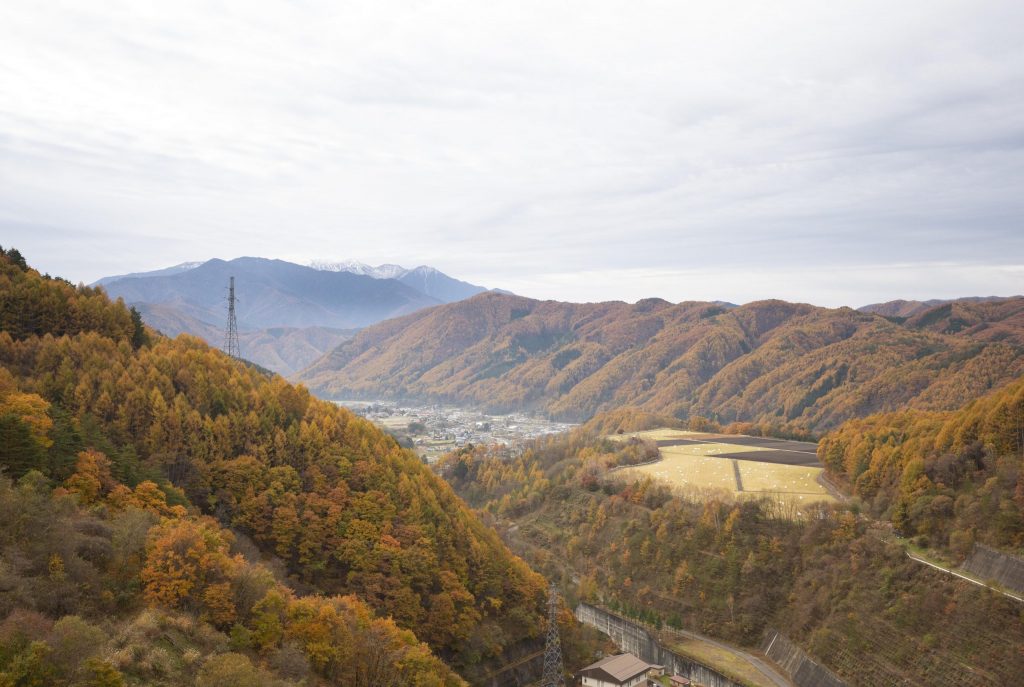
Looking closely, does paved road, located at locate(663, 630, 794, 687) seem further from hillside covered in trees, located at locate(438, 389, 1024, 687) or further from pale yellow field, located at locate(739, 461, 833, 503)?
pale yellow field, located at locate(739, 461, 833, 503)

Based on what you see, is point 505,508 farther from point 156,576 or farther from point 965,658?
point 156,576

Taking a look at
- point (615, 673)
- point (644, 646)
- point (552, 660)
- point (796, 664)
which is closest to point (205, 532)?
point (552, 660)

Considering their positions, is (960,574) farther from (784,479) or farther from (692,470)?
(692,470)

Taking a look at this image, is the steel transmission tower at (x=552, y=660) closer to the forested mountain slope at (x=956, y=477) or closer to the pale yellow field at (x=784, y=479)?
the forested mountain slope at (x=956, y=477)

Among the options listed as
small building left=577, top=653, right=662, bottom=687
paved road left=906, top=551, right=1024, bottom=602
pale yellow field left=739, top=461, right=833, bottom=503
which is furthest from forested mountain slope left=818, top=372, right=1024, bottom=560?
small building left=577, top=653, right=662, bottom=687

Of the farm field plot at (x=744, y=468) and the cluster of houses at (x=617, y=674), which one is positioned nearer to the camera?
the cluster of houses at (x=617, y=674)

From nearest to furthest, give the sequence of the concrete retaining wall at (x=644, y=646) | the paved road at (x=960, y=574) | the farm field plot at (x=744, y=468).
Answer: the paved road at (x=960, y=574)
the concrete retaining wall at (x=644, y=646)
the farm field plot at (x=744, y=468)

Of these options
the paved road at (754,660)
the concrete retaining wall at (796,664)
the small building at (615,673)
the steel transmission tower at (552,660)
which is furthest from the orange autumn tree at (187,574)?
the paved road at (754,660)
